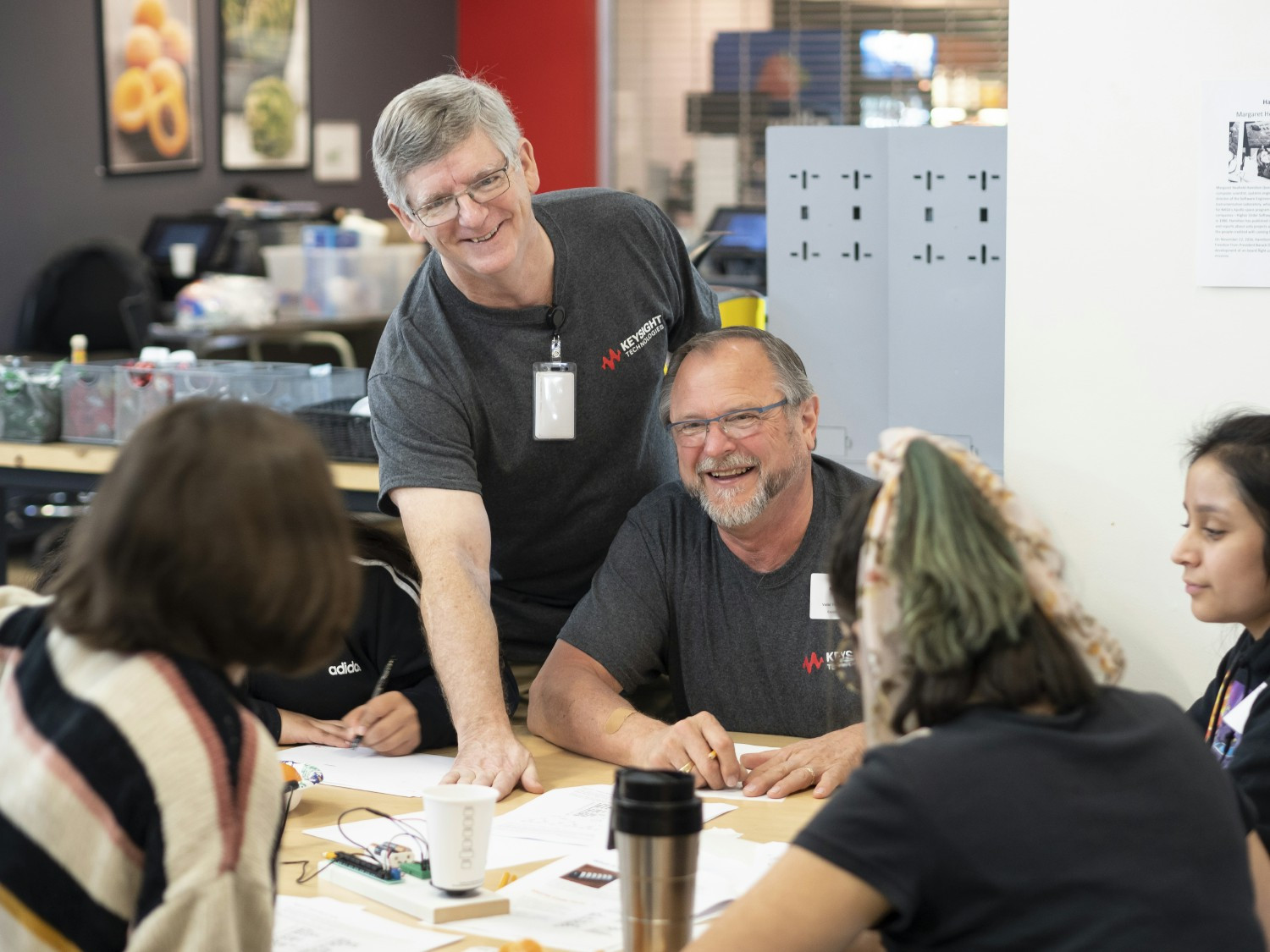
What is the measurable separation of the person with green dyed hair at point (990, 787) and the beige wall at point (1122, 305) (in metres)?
1.13

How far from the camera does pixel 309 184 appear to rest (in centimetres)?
821

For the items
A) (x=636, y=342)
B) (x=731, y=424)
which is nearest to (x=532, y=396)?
(x=636, y=342)

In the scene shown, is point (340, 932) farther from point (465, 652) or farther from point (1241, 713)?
point (1241, 713)

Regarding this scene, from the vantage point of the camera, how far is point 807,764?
6.24ft

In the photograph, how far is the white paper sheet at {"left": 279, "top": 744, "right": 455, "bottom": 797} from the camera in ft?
6.30

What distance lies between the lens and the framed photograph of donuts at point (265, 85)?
299 inches

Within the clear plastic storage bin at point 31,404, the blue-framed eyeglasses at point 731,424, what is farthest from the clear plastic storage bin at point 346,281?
the blue-framed eyeglasses at point 731,424

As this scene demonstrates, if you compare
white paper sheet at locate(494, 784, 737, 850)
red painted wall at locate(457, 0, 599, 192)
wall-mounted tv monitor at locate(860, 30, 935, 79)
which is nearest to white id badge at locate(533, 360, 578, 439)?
white paper sheet at locate(494, 784, 737, 850)

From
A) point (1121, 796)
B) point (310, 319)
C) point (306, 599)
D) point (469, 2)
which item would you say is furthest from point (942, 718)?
point (469, 2)

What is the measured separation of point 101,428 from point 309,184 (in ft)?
15.8

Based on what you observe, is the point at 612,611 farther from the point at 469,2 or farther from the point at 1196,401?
the point at 469,2

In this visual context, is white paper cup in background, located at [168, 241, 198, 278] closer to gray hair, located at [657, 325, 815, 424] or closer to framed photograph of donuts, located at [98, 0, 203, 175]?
framed photograph of donuts, located at [98, 0, 203, 175]

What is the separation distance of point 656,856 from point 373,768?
0.79m

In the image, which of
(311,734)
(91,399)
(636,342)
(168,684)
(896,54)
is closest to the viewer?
(168,684)
